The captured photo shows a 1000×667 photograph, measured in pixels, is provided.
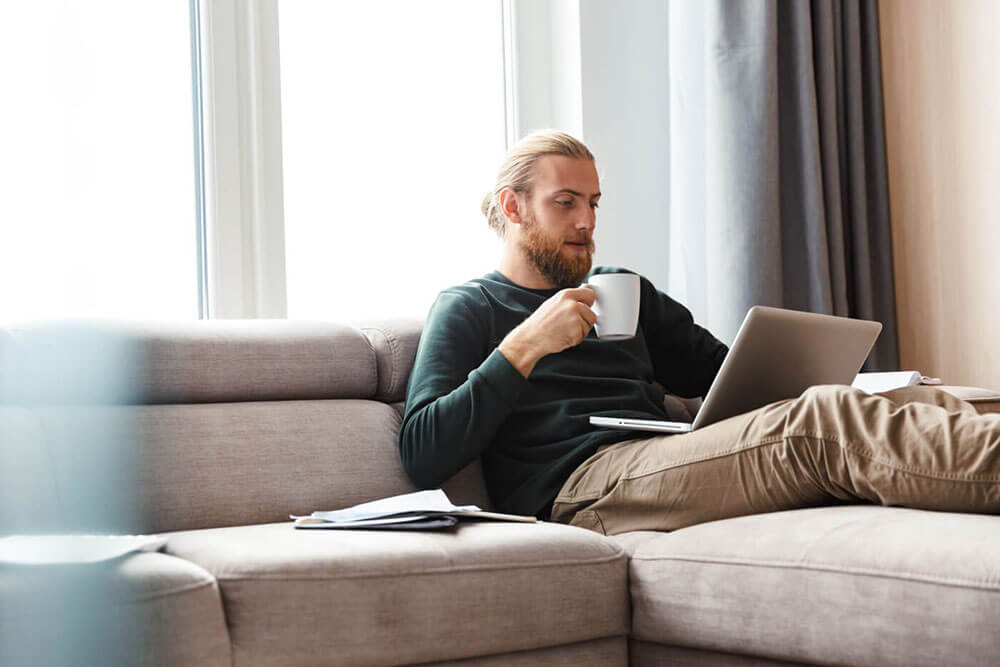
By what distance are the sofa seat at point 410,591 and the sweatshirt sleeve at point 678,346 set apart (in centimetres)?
88

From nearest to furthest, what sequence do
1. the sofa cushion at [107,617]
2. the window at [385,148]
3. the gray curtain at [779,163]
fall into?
the sofa cushion at [107,617], the window at [385,148], the gray curtain at [779,163]

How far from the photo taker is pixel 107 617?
1.17 meters

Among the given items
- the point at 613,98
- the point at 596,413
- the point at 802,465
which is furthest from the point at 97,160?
the point at 802,465

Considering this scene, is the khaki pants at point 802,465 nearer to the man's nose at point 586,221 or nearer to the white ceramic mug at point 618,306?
the white ceramic mug at point 618,306

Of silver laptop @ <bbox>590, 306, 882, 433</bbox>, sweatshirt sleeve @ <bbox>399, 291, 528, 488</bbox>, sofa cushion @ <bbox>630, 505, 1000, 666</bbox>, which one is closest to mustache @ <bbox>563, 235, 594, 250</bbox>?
sweatshirt sleeve @ <bbox>399, 291, 528, 488</bbox>

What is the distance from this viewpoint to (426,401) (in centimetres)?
198

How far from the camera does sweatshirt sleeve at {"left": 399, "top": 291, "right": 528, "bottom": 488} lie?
192 cm

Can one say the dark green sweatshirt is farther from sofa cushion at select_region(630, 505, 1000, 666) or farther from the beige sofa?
sofa cushion at select_region(630, 505, 1000, 666)

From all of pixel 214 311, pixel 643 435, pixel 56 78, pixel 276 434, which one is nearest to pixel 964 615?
pixel 643 435

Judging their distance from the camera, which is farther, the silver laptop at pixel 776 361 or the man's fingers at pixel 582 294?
the man's fingers at pixel 582 294

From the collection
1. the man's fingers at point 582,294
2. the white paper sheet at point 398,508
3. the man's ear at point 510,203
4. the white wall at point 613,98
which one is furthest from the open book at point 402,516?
the white wall at point 613,98

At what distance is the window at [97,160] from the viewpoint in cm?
222

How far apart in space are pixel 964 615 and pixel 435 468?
3.25 ft

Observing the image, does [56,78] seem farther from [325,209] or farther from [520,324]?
[520,324]
